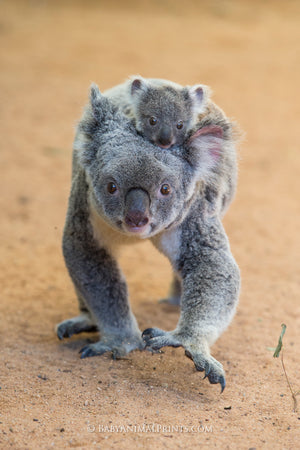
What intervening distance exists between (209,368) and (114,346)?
842 mm

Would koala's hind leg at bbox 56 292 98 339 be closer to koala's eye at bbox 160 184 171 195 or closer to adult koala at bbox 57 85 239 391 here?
adult koala at bbox 57 85 239 391

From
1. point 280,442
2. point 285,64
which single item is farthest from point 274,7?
point 280,442

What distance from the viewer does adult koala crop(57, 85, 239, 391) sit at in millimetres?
2975

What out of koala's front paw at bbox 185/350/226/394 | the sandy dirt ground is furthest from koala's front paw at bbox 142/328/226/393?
the sandy dirt ground

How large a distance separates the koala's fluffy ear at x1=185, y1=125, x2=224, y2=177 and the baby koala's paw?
1.14 metres

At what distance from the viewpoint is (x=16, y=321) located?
4102 mm

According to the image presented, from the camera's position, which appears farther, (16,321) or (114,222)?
(16,321)

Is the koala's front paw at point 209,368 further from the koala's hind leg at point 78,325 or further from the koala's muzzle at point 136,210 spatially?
the koala's hind leg at point 78,325

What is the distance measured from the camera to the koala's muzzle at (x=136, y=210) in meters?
2.87

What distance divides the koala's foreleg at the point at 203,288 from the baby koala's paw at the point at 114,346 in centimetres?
51

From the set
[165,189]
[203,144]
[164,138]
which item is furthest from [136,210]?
[203,144]

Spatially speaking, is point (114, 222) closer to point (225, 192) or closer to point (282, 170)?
point (225, 192)

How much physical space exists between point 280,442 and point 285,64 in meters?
9.31

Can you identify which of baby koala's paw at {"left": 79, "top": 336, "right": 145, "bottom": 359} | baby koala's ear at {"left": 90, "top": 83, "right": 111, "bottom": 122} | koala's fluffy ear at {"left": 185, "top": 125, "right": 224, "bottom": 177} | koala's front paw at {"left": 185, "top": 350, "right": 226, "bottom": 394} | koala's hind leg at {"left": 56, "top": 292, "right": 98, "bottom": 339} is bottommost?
koala's hind leg at {"left": 56, "top": 292, "right": 98, "bottom": 339}
